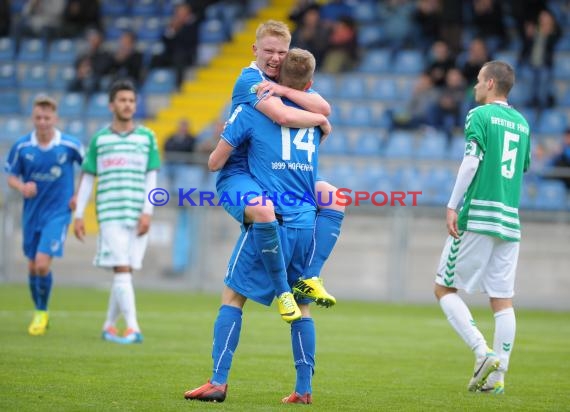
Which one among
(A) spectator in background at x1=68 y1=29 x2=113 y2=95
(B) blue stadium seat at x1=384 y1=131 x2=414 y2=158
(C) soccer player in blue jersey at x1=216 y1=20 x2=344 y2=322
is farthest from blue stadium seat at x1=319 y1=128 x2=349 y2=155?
(C) soccer player in blue jersey at x1=216 y1=20 x2=344 y2=322

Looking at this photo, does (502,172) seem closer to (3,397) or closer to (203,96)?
(3,397)

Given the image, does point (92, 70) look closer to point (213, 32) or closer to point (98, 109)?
point (98, 109)

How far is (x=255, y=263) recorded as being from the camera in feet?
23.1

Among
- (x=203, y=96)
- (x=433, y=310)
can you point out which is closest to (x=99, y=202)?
(x=433, y=310)

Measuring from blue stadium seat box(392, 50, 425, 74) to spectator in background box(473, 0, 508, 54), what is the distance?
1.25 m

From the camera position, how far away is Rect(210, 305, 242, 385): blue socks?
7.02 m

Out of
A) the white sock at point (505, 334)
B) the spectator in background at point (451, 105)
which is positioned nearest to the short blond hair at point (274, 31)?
the white sock at point (505, 334)

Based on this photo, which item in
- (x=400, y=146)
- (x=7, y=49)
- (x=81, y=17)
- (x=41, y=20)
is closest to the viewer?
(x=400, y=146)

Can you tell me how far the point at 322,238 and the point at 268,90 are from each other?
1.01m

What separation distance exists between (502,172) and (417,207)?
31.2 feet

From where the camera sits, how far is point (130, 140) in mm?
10906

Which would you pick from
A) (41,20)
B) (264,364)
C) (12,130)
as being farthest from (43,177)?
(41,20)

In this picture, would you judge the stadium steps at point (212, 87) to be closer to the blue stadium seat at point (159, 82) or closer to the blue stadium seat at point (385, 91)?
the blue stadium seat at point (159, 82)

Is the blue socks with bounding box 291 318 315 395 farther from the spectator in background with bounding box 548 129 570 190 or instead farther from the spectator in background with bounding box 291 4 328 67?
the spectator in background with bounding box 291 4 328 67
